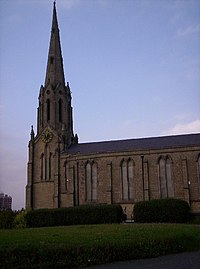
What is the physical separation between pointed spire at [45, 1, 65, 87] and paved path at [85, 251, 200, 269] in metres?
46.5

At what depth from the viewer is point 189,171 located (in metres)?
45.2

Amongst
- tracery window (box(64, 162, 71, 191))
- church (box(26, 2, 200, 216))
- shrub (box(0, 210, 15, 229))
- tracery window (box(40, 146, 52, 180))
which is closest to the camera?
shrub (box(0, 210, 15, 229))

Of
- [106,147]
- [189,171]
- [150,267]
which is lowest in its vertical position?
[150,267]

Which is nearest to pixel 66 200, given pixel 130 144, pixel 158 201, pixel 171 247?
pixel 130 144

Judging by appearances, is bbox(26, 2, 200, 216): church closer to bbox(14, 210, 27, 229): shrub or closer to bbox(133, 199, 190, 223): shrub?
bbox(133, 199, 190, 223): shrub

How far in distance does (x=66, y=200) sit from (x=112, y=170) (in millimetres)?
8149

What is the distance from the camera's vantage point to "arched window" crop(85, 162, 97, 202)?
49.3 meters

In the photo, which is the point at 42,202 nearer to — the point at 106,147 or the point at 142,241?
the point at 106,147

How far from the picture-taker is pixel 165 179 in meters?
46.4

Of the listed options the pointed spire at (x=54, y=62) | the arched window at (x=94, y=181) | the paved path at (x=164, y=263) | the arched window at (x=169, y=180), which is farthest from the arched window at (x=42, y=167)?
the paved path at (x=164, y=263)

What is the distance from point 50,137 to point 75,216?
79.4 feet

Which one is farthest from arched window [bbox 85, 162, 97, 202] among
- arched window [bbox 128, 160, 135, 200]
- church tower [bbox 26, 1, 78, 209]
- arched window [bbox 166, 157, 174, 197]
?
arched window [bbox 166, 157, 174, 197]

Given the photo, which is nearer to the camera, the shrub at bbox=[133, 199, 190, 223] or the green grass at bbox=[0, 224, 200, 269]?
the green grass at bbox=[0, 224, 200, 269]

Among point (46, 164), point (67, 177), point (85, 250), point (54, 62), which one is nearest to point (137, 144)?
point (67, 177)
